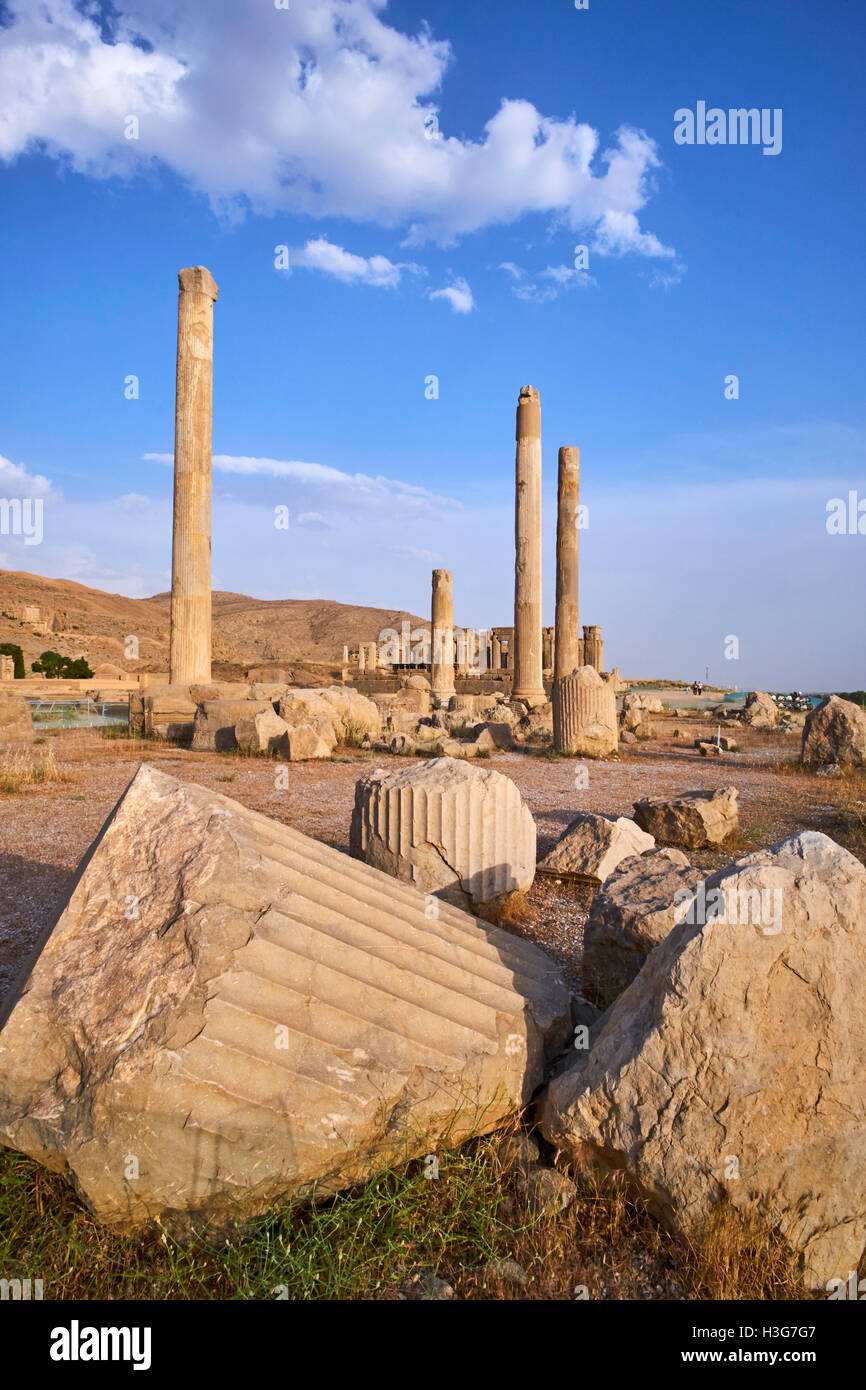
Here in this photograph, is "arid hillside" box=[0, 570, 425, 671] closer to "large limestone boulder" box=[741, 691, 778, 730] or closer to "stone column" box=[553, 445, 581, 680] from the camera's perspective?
"stone column" box=[553, 445, 581, 680]

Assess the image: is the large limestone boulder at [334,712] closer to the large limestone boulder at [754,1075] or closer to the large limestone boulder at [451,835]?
the large limestone boulder at [451,835]

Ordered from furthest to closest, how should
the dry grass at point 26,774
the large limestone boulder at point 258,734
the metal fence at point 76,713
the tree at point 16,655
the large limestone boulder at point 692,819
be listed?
the tree at point 16,655, the metal fence at point 76,713, the large limestone boulder at point 258,734, the dry grass at point 26,774, the large limestone boulder at point 692,819

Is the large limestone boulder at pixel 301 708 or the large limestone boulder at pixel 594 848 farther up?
the large limestone boulder at pixel 301 708

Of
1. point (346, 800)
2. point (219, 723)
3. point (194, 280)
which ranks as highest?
point (194, 280)

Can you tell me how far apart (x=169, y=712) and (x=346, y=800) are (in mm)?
6116

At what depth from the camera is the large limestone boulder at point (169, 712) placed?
11836mm

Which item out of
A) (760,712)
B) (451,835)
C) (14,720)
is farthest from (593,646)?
(451,835)

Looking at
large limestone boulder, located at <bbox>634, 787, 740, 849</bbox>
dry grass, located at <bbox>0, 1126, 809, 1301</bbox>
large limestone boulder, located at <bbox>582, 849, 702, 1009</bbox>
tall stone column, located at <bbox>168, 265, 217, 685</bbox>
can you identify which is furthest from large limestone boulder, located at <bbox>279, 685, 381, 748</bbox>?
dry grass, located at <bbox>0, 1126, 809, 1301</bbox>

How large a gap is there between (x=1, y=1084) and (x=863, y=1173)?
208 centimetres

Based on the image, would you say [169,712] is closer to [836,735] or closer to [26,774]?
[26,774]

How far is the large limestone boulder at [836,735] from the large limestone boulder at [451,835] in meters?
7.55

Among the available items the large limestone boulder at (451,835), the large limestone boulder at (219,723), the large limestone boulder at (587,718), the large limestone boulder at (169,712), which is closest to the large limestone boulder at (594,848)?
the large limestone boulder at (451,835)

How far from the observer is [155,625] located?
51000mm
